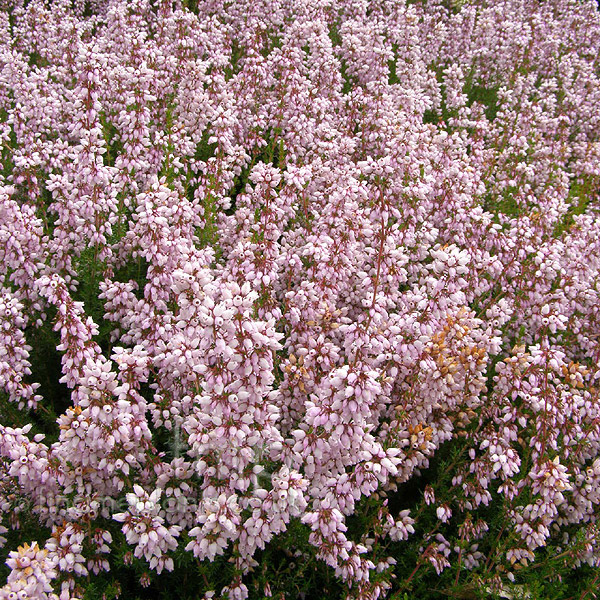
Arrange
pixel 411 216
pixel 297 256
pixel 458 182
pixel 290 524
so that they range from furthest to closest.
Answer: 1. pixel 458 182
2. pixel 411 216
3. pixel 297 256
4. pixel 290 524

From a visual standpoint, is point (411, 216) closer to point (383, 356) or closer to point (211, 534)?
point (383, 356)

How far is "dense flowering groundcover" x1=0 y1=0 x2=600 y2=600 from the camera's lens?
3.43 meters

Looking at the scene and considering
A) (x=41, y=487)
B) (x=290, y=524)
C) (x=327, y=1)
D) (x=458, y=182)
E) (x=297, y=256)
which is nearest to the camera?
(x=41, y=487)

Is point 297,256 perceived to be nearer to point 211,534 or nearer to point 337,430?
point 337,430

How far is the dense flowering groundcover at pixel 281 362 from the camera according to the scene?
3.43m

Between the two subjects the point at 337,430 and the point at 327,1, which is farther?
the point at 327,1

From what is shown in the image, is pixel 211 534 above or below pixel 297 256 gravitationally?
below

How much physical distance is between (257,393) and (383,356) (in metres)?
1.31

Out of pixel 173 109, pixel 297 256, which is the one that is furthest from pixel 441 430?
pixel 173 109

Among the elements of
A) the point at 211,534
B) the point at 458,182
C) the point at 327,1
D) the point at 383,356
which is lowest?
the point at 211,534

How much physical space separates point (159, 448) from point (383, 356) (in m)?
2.07

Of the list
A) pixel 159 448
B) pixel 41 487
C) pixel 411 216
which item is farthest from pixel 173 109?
pixel 41 487

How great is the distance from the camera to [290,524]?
13.4 feet

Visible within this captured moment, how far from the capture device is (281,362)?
5016 millimetres
